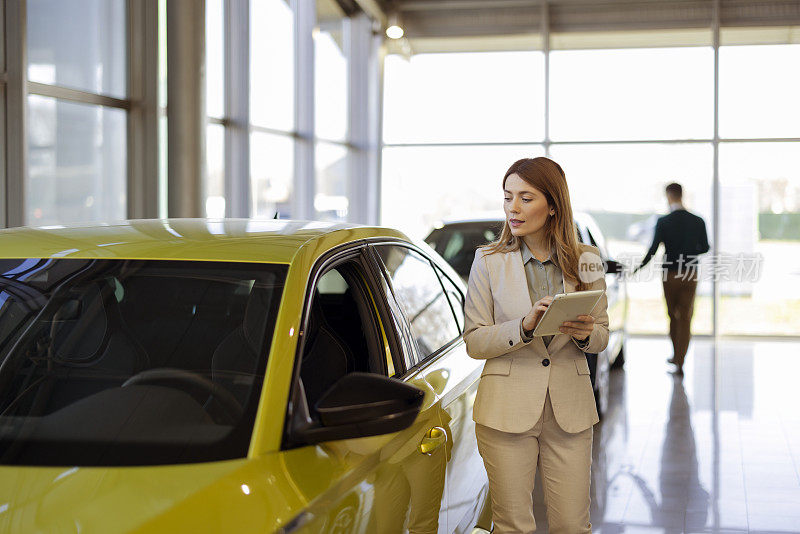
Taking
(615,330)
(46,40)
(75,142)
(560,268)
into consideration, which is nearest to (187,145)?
(75,142)

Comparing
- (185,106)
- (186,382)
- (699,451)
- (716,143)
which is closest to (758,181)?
(716,143)

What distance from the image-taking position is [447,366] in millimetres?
2762

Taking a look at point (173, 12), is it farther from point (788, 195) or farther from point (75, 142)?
point (788, 195)

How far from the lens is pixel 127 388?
75.3 inches

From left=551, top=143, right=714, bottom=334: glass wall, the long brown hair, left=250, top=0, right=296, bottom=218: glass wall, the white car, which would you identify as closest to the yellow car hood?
the long brown hair

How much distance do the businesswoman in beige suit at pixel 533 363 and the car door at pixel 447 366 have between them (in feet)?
0.30

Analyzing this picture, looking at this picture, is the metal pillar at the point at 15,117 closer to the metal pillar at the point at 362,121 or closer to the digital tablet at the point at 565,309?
the digital tablet at the point at 565,309

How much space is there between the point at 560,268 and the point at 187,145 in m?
4.06

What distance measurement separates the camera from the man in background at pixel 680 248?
7.99 m

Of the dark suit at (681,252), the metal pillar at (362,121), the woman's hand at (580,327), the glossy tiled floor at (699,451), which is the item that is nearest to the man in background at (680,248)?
the dark suit at (681,252)

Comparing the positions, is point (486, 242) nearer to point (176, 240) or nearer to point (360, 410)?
point (176, 240)

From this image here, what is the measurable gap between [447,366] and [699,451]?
3.32 m

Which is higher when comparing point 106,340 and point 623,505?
point 106,340

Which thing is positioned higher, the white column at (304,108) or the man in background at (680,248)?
the white column at (304,108)
